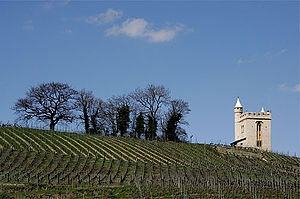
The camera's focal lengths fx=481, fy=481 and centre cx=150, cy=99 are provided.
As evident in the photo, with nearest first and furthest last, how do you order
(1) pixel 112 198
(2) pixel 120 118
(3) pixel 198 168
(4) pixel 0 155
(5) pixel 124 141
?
(1) pixel 112 198, (4) pixel 0 155, (3) pixel 198 168, (5) pixel 124 141, (2) pixel 120 118

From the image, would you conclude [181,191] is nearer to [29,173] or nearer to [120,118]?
[29,173]

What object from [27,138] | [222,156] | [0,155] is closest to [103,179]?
[0,155]

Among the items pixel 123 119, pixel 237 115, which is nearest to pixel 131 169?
pixel 123 119

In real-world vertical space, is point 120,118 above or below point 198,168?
above

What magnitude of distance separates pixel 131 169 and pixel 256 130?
36.4 m

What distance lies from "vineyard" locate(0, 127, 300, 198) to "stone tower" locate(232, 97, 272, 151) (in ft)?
32.8

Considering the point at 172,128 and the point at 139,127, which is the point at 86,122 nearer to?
the point at 139,127

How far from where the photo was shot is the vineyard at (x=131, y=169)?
27.6 m

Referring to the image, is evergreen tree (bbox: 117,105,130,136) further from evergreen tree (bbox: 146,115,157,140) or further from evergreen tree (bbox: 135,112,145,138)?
evergreen tree (bbox: 146,115,157,140)

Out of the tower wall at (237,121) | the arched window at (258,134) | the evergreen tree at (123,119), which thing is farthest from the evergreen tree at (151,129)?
the arched window at (258,134)

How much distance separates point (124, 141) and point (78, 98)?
21.7 m

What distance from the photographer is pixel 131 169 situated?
39.0 metres

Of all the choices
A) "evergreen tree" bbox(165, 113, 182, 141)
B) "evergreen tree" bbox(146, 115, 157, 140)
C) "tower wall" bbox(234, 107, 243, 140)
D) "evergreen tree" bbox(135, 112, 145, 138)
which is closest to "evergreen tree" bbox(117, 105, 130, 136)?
"evergreen tree" bbox(135, 112, 145, 138)

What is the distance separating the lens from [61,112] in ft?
215
